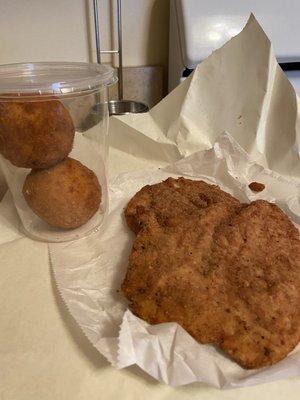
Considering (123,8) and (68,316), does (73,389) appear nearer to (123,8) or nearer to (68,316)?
(68,316)

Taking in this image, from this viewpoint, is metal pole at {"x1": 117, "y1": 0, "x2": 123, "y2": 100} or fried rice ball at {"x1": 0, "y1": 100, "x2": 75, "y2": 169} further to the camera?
metal pole at {"x1": 117, "y1": 0, "x2": 123, "y2": 100}

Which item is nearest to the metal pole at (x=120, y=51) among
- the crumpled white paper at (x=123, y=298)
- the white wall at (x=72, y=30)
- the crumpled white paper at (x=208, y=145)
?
the white wall at (x=72, y=30)

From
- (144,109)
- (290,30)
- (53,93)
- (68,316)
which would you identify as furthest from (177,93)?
(68,316)

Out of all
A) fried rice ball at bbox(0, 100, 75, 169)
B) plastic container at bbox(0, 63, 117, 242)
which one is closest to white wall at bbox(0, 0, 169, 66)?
plastic container at bbox(0, 63, 117, 242)

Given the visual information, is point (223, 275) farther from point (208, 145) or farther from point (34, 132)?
point (208, 145)

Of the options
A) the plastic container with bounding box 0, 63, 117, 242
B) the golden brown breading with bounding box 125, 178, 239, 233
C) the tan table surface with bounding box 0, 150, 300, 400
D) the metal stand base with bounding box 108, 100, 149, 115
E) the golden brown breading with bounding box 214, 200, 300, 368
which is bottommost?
the metal stand base with bounding box 108, 100, 149, 115

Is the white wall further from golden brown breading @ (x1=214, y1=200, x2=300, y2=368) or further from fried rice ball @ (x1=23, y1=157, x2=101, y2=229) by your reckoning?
golden brown breading @ (x1=214, y1=200, x2=300, y2=368)

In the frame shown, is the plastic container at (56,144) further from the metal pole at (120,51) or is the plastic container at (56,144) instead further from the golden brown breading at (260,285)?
the metal pole at (120,51)
